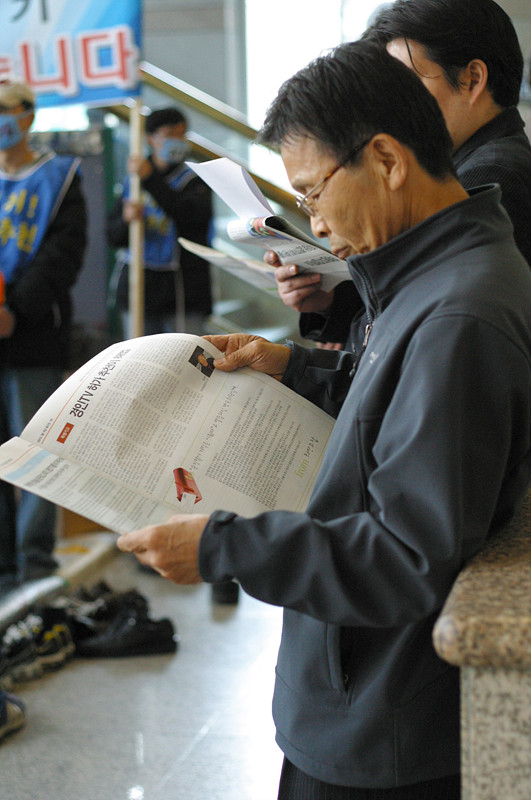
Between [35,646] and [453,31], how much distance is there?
201 cm

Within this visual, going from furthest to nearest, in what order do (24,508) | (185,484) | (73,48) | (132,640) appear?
(73,48) < (24,508) < (132,640) < (185,484)

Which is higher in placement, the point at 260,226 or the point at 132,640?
the point at 260,226

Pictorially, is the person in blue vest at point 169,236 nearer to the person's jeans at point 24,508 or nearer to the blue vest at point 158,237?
the blue vest at point 158,237

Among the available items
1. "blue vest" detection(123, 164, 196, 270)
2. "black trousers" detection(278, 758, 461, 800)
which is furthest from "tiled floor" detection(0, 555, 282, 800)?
"blue vest" detection(123, 164, 196, 270)

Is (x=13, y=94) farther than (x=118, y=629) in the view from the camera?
Yes

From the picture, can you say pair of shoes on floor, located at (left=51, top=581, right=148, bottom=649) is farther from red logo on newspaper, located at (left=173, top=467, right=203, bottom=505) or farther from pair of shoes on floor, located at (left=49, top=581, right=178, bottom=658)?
red logo on newspaper, located at (left=173, top=467, right=203, bottom=505)

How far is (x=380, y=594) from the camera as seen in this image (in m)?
0.65

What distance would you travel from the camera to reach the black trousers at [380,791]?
792mm

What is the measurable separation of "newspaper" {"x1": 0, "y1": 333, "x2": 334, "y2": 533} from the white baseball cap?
6.47ft

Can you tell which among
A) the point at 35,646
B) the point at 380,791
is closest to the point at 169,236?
the point at 35,646

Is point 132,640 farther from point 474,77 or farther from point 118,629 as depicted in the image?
point 474,77

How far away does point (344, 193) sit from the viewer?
77 centimetres

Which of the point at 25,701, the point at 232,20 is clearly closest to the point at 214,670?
the point at 25,701

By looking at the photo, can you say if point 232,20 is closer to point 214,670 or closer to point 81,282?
point 81,282
